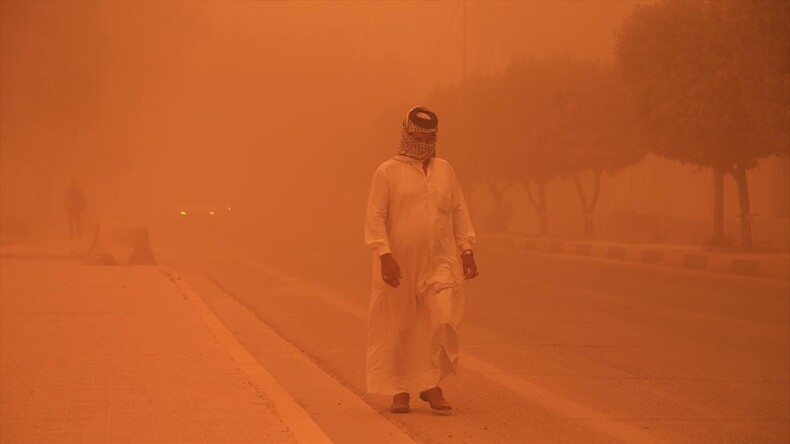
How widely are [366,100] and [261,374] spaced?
71060mm

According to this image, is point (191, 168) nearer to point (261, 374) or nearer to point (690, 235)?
point (690, 235)

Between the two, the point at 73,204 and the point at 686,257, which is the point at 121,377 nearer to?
the point at 686,257

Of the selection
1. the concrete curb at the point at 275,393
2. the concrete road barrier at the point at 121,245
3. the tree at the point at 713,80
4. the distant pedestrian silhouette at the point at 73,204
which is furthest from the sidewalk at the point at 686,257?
the concrete curb at the point at 275,393

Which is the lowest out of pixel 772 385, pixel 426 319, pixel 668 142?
pixel 772 385

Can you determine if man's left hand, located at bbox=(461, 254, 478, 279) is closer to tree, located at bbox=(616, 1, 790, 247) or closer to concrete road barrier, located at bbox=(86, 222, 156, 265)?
tree, located at bbox=(616, 1, 790, 247)

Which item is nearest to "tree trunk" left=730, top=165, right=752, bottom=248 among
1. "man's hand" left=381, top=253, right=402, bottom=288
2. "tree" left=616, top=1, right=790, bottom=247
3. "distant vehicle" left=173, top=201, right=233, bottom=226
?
"tree" left=616, top=1, right=790, bottom=247

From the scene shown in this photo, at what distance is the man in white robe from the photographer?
736 cm

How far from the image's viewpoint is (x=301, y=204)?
266 feet

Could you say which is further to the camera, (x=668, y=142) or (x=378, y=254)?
(x=668, y=142)

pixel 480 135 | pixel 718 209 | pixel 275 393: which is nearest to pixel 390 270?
pixel 275 393

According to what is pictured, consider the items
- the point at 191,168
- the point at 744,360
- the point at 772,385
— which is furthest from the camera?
the point at 191,168

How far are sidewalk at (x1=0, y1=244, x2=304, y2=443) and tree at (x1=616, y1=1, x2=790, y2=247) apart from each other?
40.9ft

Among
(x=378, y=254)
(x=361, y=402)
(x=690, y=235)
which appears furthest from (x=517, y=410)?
(x=690, y=235)

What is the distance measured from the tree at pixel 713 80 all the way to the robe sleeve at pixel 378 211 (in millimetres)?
15845
